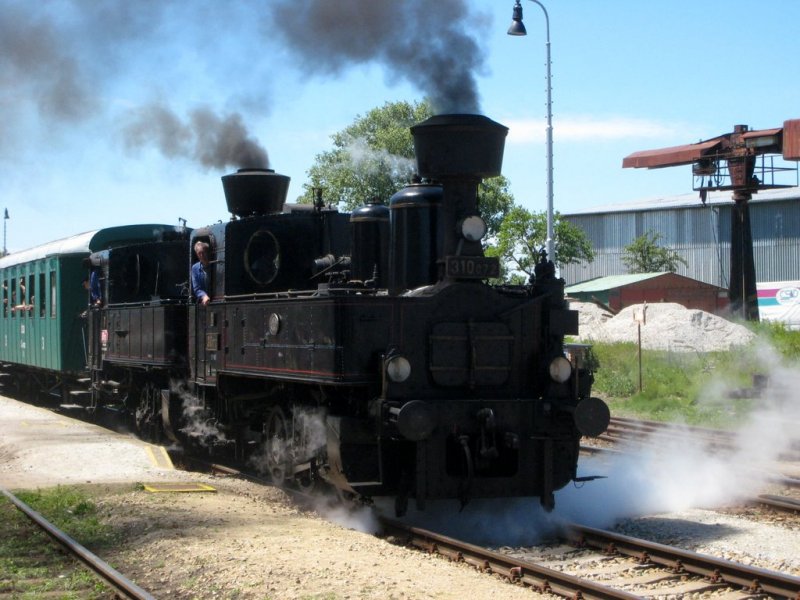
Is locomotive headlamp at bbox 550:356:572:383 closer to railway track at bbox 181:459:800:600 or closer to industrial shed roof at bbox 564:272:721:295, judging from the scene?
railway track at bbox 181:459:800:600

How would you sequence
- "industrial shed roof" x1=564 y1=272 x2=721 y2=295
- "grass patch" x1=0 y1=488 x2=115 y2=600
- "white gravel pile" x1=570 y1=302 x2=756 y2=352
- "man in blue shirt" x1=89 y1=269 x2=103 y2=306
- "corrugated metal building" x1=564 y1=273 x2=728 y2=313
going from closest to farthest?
"grass patch" x1=0 y1=488 x2=115 y2=600, "man in blue shirt" x1=89 y1=269 x2=103 y2=306, "white gravel pile" x1=570 y1=302 x2=756 y2=352, "corrugated metal building" x1=564 y1=273 x2=728 y2=313, "industrial shed roof" x1=564 y1=272 x2=721 y2=295

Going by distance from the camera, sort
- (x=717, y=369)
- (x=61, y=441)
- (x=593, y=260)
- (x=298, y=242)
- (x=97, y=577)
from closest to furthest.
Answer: (x=97, y=577), (x=298, y=242), (x=61, y=441), (x=717, y=369), (x=593, y=260)

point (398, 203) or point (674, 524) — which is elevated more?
point (398, 203)

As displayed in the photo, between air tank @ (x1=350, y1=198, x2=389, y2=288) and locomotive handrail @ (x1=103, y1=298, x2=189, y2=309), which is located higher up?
air tank @ (x1=350, y1=198, x2=389, y2=288)

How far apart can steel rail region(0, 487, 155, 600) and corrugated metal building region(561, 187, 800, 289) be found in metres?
50.5

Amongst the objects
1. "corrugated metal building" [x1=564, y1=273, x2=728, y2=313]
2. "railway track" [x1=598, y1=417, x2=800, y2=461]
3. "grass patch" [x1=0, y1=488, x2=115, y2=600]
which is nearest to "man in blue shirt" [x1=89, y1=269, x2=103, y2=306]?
"grass patch" [x1=0, y1=488, x2=115, y2=600]

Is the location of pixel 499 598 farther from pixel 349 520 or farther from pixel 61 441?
pixel 61 441

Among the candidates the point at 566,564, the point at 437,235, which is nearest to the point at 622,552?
the point at 566,564

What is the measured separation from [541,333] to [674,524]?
1994mm

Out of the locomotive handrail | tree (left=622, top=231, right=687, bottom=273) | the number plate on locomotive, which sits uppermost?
tree (left=622, top=231, right=687, bottom=273)

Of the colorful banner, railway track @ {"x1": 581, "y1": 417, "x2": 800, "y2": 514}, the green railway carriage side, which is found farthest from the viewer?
the colorful banner

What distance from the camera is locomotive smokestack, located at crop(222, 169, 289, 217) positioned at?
11922 mm

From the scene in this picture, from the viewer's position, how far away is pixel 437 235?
8.71m

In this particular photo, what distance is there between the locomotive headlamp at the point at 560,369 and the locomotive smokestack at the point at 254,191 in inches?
186
